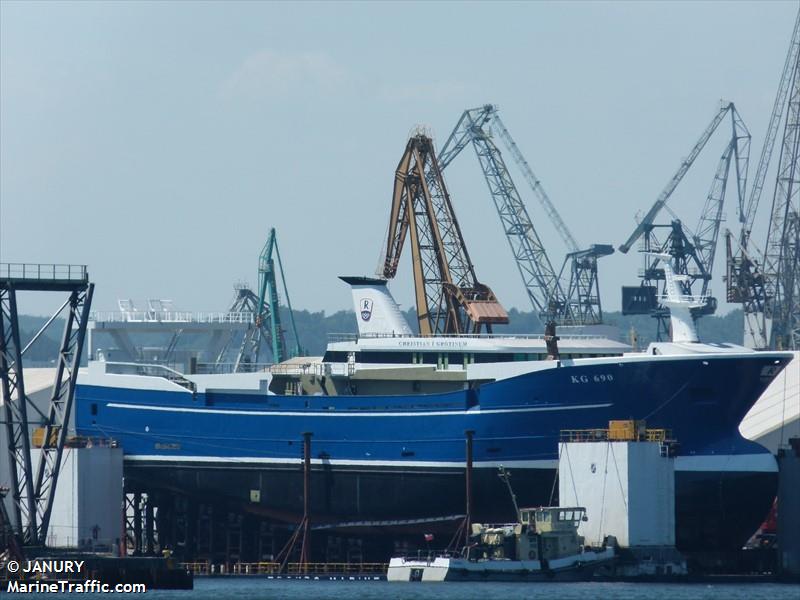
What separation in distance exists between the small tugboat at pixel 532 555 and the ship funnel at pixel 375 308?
14.8m

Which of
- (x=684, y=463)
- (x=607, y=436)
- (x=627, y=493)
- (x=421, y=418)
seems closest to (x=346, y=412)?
(x=421, y=418)

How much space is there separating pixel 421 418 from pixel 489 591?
1211 centimetres

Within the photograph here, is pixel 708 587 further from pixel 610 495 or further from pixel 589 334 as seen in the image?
pixel 589 334

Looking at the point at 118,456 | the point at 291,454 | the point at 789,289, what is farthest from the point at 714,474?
the point at 789,289

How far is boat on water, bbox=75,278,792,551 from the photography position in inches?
2876

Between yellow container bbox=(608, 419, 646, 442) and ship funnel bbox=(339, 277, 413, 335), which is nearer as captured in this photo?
yellow container bbox=(608, 419, 646, 442)

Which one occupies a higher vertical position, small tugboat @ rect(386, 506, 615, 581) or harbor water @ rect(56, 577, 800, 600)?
small tugboat @ rect(386, 506, 615, 581)

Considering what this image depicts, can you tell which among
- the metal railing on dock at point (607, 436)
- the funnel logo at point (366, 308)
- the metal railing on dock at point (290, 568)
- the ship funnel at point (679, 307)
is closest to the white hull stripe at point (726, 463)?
the metal railing on dock at point (607, 436)

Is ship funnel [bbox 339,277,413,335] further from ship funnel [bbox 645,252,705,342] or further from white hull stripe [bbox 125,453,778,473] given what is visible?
ship funnel [bbox 645,252,705,342]

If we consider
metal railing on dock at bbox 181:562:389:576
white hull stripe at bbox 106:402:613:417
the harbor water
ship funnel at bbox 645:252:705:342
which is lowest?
the harbor water

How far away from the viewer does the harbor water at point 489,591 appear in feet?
207

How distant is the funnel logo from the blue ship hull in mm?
5554

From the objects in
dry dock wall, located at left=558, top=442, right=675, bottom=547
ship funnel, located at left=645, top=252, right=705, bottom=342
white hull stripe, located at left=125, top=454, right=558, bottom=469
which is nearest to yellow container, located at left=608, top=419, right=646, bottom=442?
dry dock wall, located at left=558, top=442, right=675, bottom=547

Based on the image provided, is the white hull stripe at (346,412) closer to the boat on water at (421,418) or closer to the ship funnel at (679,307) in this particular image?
the boat on water at (421,418)
